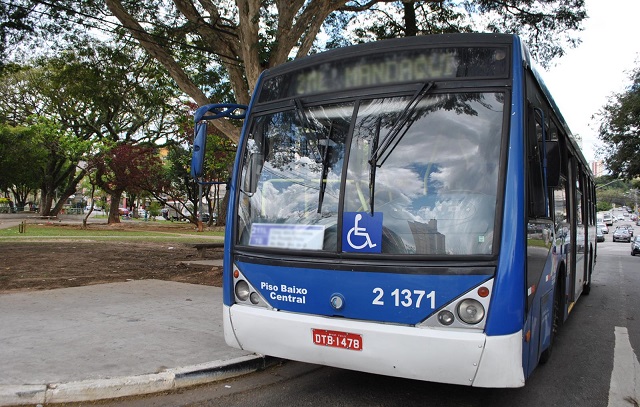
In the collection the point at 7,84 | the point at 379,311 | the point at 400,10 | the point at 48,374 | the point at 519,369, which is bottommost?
the point at 48,374

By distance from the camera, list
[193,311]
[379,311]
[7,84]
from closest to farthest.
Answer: [379,311] < [193,311] < [7,84]

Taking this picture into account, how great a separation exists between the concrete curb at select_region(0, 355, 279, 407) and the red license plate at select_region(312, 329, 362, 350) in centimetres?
152

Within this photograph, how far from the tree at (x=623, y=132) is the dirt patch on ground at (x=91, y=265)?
880 inches

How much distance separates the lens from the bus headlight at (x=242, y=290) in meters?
4.30

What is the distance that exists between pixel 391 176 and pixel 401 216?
32 cm

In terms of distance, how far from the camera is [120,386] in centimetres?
434

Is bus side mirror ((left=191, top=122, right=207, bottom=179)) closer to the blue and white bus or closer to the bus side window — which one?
the blue and white bus

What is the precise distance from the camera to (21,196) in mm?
73000

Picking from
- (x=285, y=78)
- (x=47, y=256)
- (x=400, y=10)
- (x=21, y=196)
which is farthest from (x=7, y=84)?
(x=21, y=196)

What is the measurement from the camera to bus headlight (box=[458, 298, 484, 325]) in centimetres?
338

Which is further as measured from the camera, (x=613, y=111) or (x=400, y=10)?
(x=613, y=111)

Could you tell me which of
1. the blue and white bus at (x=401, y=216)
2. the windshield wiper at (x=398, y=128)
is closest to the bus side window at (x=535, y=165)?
the blue and white bus at (x=401, y=216)

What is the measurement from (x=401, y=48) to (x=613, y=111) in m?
29.7

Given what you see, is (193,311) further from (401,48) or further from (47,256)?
(47,256)
